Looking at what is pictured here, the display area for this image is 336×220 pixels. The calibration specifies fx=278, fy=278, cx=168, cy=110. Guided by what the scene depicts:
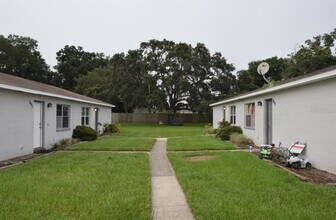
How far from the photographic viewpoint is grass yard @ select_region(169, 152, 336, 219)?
431cm

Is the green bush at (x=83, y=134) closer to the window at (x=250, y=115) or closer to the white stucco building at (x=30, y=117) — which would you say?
the white stucco building at (x=30, y=117)

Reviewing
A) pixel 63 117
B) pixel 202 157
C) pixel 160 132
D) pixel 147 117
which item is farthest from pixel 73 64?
pixel 202 157

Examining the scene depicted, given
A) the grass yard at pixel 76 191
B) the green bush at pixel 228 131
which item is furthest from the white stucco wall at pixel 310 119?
the grass yard at pixel 76 191

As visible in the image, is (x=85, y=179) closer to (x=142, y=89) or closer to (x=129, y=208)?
(x=129, y=208)

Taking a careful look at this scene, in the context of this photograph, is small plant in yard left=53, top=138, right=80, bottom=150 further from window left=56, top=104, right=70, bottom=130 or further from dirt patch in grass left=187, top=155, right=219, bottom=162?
dirt patch in grass left=187, top=155, right=219, bottom=162

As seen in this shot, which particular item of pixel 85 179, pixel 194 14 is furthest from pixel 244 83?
pixel 85 179

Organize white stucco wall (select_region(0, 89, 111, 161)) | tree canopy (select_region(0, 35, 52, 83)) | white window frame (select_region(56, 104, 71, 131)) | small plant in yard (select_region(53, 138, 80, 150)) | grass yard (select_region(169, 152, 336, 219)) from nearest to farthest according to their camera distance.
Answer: grass yard (select_region(169, 152, 336, 219)), white stucco wall (select_region(0, 89, 111, 161)), small plant in yard (select_region(53, 138, 80, 150)), white window frame (select_region(56, 104, 71, 131)), tree canopy (select_region(0, 35, 52, 83))

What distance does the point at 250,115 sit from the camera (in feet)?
47.7

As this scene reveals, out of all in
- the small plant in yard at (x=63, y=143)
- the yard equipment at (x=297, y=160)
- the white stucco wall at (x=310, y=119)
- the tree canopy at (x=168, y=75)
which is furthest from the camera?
the tree canopy at (x=168, y=75)

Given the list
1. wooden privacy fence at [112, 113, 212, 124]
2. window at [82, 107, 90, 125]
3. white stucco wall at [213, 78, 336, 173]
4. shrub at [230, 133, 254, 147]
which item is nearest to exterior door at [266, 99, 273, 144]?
white stucco wall at [213, 78, 336, 173]

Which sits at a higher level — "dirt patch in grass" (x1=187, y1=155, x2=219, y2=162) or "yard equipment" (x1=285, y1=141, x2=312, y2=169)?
"yard equipment" (x1=285, y1=141, x2=312, y2=169)

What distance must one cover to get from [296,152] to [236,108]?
908 centimetres

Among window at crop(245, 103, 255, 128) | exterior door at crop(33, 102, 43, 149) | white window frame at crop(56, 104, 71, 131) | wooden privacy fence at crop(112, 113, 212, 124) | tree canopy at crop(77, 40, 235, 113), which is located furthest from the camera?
wooden privacy fence at crop(112, 113, 212, 124)

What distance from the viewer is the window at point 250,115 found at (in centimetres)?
1412
